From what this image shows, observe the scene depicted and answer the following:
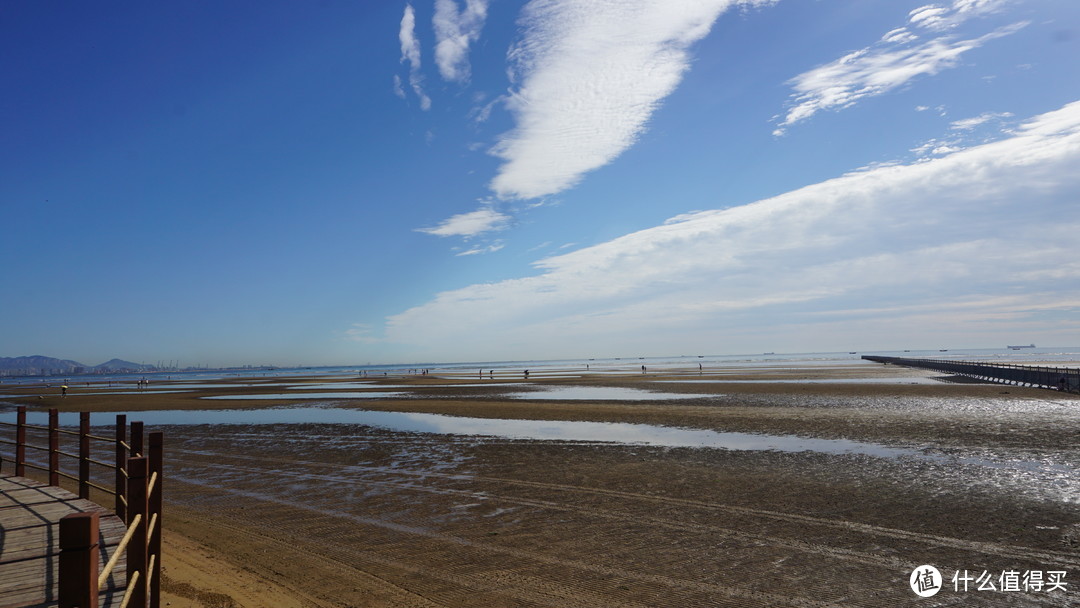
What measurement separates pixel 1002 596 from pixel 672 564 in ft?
14.5

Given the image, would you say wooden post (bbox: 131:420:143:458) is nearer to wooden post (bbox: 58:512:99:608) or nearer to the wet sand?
the wet sand

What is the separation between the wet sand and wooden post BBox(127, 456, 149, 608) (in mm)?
2468

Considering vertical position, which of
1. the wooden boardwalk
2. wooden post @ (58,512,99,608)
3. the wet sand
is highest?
wooden post @ (58,512,99,608)

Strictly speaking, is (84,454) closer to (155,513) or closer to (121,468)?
(121,468)

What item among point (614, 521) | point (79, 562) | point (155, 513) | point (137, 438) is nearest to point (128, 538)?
point (155, 513)

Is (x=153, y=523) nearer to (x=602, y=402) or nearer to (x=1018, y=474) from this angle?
(x=1018, y=474)

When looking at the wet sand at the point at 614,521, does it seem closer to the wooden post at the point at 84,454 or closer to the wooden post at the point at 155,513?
the wooden post at the point at 155,513

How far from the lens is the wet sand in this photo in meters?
8.00

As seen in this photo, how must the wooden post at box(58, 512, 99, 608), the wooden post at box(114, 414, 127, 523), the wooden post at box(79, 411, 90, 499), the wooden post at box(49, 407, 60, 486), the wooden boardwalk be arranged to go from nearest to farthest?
the wooden post at box(58, 512, 99, 608)
the wooden boardwalk
the wooden post at box(114, 414, 127, 523)
the wooden post at box(79, 411, 90, 499)
the wooden post at box(49, 407, 60, 486)

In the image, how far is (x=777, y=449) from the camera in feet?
62.7

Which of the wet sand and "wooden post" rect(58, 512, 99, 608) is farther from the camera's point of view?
the wet sand

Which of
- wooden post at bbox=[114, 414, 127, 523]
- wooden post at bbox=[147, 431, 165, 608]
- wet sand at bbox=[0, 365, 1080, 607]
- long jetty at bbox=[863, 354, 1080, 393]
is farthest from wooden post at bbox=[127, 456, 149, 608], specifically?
long jetty at bbox=[863, 354, 1080, 393]

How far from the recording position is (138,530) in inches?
209

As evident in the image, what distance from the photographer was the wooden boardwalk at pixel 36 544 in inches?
230
